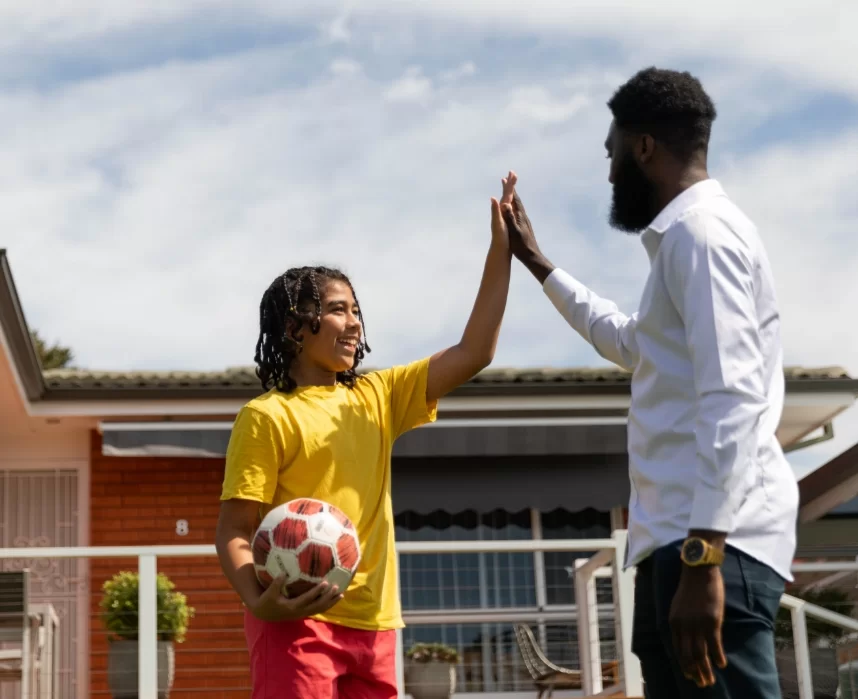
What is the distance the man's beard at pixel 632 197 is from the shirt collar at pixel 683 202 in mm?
146

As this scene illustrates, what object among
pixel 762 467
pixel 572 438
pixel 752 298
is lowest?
pixel 762 467

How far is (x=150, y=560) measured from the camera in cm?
772

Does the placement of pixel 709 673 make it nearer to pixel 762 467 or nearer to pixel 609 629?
pixel 762 467

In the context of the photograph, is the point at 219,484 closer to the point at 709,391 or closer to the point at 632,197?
the point at 632,197

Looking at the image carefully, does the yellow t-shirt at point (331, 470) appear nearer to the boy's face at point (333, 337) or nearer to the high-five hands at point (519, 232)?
the boy's face at point (333, 337)

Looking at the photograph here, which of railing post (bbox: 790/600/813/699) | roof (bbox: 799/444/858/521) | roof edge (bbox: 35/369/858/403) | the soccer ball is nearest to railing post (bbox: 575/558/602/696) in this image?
railing post (bbox: 790/600/813/699)

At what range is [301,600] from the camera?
336cm

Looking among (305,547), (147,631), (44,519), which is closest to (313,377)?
(305,547)

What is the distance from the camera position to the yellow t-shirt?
11.9 ft

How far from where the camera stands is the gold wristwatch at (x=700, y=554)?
2.52 meters

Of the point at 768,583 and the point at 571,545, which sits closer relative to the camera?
the point at 768,583

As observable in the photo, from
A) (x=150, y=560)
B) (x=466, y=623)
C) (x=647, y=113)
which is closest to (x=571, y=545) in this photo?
(x=150, y=560)

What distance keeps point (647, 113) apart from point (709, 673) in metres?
1.22

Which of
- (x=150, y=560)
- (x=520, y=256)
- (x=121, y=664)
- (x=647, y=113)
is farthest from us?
(x=121, y=664)
